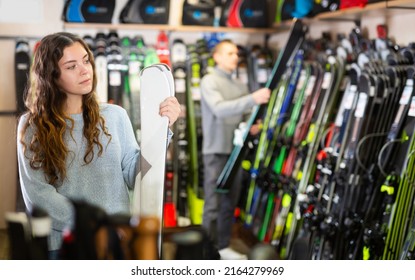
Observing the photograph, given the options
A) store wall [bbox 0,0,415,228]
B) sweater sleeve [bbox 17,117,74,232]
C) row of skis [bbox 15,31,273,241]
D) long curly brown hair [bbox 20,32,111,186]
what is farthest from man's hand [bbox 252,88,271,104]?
sweater sleeve [bbox 17,117,74,232]

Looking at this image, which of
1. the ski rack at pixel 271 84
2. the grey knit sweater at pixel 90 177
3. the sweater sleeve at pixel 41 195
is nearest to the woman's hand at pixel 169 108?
the grey knit sweater at pixel 90 177

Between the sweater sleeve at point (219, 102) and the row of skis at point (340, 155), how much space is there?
36cm

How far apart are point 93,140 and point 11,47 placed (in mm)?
525

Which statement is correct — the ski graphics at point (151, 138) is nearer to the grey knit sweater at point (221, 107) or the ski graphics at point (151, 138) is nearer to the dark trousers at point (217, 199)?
the grey knit sweater at point (221, 107)

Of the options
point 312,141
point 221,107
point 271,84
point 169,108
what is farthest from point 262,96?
point 169,108

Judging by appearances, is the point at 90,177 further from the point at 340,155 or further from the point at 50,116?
the point at 340,155

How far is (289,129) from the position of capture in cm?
380

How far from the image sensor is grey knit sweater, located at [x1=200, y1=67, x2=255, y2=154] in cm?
343

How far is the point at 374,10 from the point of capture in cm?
302

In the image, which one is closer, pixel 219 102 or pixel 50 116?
pixel 50 116

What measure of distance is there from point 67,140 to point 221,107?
1700 millimetres

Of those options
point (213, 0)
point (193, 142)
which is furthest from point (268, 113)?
point (213, 0)

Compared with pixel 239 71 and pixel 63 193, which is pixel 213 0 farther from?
pixel 63 193

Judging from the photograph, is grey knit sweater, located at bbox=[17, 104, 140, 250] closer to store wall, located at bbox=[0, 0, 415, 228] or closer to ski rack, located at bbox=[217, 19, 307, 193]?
store wall, located at bbox=[0, 0, 415, 228]
